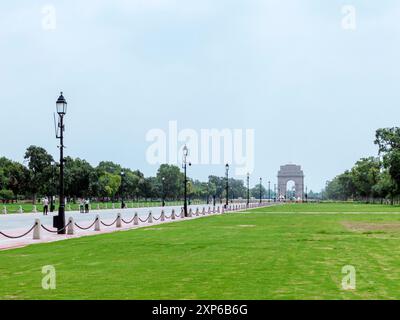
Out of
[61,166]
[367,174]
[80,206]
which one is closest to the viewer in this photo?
[61,166]

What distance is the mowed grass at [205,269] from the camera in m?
10.7

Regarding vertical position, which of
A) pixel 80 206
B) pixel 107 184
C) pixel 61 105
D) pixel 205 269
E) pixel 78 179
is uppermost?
pixel 61 105

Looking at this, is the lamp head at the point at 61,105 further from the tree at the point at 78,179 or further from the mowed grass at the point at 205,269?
the tree at the point at 78,179

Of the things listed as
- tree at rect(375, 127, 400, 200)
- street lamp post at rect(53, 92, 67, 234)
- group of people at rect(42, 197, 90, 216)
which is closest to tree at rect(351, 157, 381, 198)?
tree at rect(375, 127, 400, 200)

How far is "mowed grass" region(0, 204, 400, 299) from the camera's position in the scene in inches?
422

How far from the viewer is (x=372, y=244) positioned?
68.9 ft

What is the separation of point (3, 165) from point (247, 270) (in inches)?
4640

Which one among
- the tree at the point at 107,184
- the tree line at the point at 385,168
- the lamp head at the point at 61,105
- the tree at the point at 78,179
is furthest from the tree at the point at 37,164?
the lamp head at the point at 61,105

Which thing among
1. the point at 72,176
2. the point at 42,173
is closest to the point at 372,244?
the point at 42,173

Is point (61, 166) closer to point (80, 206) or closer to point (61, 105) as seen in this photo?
point (61, 105)

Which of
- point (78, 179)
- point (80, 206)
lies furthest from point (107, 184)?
point (80, 206)

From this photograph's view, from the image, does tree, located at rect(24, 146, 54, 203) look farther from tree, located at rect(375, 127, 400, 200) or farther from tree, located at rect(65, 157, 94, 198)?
tree, located at rect(375, 127, 400, 200)

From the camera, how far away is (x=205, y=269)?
14023 millimetres
